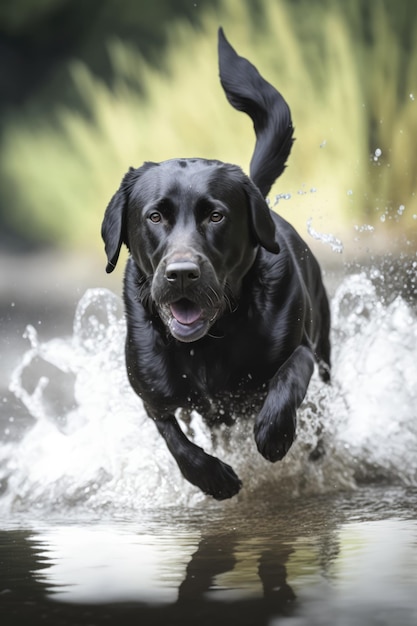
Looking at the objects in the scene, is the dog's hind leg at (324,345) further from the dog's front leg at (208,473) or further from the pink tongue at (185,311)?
the pink tongue at (185,311)

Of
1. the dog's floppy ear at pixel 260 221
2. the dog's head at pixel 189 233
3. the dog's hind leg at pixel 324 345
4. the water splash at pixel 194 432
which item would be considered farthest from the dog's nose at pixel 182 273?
the dog's hind leg at pixel 324 345

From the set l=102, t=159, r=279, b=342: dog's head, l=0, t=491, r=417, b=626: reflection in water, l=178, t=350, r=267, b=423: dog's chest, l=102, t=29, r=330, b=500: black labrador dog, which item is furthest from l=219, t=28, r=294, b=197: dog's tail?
l=0, t=491, r=417, b=626: reflection in water

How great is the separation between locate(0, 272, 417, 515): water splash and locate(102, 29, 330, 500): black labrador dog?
46cm

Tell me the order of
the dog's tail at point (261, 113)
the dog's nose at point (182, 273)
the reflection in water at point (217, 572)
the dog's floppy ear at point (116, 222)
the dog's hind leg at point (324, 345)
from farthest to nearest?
1. the dog's hind leg at point (324, 345)
2. the dog's tail at point (261, 113)
3. the dog's floppy ear at point (116, 222)
4. the dog's nose at point (182, 273)
5. the reflection in water at point (217, 572)

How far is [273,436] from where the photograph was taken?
313cm

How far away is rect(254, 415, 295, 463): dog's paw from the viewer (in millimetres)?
3133

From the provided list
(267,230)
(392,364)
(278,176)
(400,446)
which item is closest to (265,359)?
(267,230)

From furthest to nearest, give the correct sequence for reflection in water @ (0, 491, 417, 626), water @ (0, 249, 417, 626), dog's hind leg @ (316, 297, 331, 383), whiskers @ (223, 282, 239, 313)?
dog's hind leg @ (316, 297, 331, 383)
whiskers @ (223, 282, 239, 313)
water @ (0, 249, 417, 626)
reflection in water @ (0, 491, 417, 626)

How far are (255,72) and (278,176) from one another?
474mm

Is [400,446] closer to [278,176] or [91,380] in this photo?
[278,176]

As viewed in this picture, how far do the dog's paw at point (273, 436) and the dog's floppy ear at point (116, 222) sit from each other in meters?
0.69

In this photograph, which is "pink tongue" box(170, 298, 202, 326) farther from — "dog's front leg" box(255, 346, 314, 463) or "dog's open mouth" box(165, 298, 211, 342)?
"dog's front leg" box(255, 346, 314, 463)

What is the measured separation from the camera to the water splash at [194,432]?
13.4 feet

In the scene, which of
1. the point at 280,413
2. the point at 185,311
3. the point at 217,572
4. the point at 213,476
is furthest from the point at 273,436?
the point at 217,572
